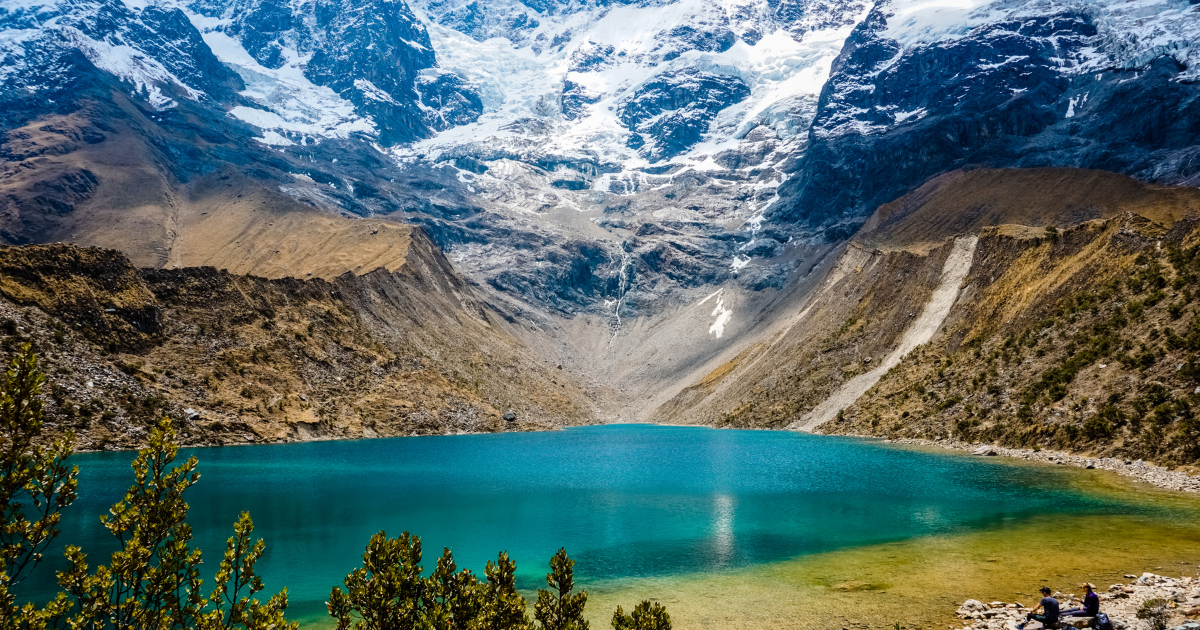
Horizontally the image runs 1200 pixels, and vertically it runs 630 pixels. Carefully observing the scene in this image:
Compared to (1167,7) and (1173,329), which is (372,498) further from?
(1167,7)

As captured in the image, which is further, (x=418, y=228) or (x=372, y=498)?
(x=418, y=228)

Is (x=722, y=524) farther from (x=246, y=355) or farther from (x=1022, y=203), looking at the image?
(x=1022, y=203)

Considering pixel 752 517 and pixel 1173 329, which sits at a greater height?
pixel 1173 329

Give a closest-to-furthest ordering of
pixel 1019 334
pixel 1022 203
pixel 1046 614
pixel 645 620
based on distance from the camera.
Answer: pixel 645 620
pixel 1046 614
pixel 1019 334
pixel 1022 203

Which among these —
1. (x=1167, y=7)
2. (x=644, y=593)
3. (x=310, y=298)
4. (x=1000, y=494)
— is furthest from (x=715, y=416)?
(x=1167, y=7)

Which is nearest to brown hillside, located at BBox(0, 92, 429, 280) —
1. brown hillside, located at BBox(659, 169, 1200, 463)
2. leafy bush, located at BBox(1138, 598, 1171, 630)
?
brown hillside, located at BBox(659, 169, 1200, 463)

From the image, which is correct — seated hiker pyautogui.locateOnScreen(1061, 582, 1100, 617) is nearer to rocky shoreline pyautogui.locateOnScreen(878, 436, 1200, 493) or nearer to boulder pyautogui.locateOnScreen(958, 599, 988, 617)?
boulder pyautogui.locateOnScreen(958, 599, 988, 617)

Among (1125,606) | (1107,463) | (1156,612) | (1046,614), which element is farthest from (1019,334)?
(1046,614)
